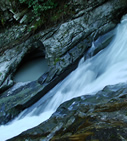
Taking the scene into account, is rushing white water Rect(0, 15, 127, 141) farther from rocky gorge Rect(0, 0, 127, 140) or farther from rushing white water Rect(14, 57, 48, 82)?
rushing white water Rect(14, 57, 48, 82)

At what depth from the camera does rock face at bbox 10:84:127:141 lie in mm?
2494

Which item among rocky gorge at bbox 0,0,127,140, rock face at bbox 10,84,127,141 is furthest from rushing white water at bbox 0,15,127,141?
rock face at bbox 10,84,127,141

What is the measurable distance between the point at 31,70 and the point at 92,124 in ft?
17.9

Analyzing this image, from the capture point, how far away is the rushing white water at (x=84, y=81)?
5355mm

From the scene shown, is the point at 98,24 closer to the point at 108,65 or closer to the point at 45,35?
the point at 108,65

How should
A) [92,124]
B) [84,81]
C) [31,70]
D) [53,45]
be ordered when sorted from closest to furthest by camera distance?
1. [92,124]
2. [84,81]
3. [53,45]
4. [31,70]

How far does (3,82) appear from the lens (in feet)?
22.9

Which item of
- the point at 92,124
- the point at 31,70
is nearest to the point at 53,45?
the point at 31,70

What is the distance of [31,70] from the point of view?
7.73 meters

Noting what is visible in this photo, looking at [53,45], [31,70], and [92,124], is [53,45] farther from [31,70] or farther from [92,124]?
[92,124]

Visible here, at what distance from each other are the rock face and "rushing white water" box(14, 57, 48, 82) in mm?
3555

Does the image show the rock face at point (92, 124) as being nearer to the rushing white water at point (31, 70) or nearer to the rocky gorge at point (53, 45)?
the rocky gorge at point (53, 45)

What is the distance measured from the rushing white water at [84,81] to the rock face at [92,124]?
1.34m

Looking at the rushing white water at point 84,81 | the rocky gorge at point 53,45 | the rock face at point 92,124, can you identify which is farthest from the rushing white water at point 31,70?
the rock face at point 92,124
